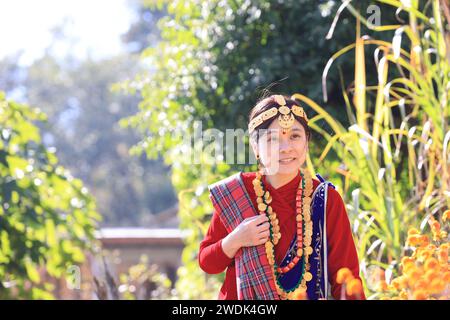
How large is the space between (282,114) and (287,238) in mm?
346

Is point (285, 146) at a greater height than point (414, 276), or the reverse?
point (285, 146)

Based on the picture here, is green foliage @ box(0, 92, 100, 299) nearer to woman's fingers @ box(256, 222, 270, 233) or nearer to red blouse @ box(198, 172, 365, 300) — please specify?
red blouse @ box(198, 172, 365, 300)

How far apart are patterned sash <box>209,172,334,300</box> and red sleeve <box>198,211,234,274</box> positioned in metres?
0.04

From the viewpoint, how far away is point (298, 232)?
2541mm

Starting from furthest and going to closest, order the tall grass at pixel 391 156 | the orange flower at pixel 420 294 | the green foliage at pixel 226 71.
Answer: the green foliage at pixel 226 71, the tall grass at pixel 391 156, the orange flower at pixel 420 294

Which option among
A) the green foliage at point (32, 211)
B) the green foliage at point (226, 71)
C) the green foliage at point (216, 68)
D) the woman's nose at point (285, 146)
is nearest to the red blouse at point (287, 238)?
the woman's nose at point (285, 146)

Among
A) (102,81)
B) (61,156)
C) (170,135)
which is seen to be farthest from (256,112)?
(102,81)

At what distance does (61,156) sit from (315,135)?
108ft

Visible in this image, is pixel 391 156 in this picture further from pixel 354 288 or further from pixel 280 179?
pixel 354 288

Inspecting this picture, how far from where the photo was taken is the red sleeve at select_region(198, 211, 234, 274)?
2.58 metres

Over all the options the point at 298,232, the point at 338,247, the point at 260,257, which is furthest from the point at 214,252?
the point at 338,247

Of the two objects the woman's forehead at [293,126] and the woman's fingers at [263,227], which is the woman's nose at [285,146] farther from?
the woman's fingers at [263,227]

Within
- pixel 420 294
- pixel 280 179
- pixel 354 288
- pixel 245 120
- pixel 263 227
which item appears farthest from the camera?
pixel 245 120

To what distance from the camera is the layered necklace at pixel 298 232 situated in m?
2.52
